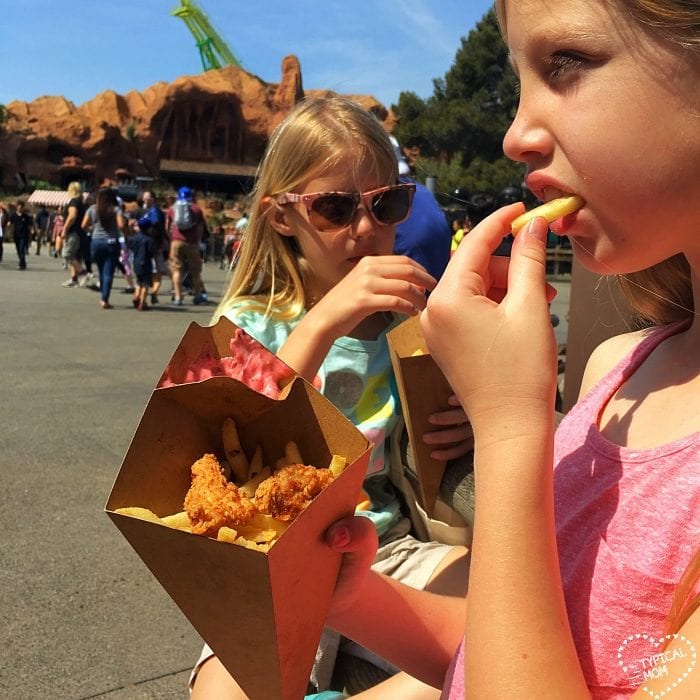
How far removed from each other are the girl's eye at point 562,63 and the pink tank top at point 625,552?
22.3 inches

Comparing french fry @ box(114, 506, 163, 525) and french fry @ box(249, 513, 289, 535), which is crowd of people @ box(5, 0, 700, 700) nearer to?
french fry @ box(249, 513, 289, 535)

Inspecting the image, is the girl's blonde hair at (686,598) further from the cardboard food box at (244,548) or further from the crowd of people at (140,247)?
the crowd of people at (140,247)

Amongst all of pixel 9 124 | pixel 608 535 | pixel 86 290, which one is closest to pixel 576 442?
pixel 608 535

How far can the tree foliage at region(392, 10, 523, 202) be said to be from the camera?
35938 millimetres

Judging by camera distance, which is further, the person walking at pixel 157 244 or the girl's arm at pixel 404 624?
the person walking at pixel 157 244

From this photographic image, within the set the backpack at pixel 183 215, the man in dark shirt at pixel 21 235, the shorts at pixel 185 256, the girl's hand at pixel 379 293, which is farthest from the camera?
the man in dark shirt at pixel 21 235

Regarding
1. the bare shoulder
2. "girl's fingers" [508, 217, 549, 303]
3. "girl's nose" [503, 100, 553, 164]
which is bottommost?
the bare shoulder

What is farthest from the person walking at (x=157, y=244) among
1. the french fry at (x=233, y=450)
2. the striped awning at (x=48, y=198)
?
the striped awning at (x=48, y=198)

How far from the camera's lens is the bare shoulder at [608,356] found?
154 centimetres

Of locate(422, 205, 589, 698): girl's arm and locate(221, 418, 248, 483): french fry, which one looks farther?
locate(221, 418, 248, 483): french fry

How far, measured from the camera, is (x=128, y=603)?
3119mm

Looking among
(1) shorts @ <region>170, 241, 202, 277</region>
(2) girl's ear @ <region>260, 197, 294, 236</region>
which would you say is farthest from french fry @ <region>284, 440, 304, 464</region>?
(1) shorts @ <region>170, 241, 202, 277</region>

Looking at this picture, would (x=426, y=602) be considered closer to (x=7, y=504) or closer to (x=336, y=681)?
(x=336, y=681)

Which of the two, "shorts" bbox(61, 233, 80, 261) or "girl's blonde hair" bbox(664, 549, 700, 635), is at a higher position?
"girl's blonde hair" bbox(664, 549, 700, 635)
